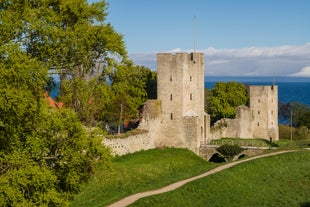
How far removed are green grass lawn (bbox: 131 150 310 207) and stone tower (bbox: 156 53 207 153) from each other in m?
8.91

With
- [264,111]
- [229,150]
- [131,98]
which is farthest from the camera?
[264,111]

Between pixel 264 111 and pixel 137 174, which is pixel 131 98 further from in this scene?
pixel 264 111

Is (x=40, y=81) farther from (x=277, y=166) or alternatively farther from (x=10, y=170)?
(x=277, y=166)

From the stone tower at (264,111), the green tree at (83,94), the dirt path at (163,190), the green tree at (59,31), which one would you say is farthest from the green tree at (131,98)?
the green tree at (59,31)

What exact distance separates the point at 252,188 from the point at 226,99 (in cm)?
3342

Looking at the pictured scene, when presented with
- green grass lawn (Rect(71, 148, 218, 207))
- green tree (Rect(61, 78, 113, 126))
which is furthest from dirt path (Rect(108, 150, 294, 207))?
green tree (Rect(61, 78, 113, 126))

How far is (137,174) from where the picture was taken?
113 feet

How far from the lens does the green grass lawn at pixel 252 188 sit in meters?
27.8

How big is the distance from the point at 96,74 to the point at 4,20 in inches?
526

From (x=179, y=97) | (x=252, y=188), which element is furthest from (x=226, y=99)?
(x=252, y=188)

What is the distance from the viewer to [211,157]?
47.8 m

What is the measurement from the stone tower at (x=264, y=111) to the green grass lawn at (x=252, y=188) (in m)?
22.5

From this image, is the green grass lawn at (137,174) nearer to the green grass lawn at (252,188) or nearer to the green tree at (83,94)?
the green grass lawn at (252,188)

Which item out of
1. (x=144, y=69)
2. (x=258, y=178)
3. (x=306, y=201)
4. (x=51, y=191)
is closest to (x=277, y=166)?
(x=258, y=178)
